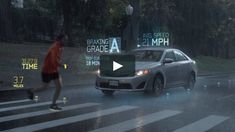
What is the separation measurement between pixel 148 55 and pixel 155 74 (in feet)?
4.33

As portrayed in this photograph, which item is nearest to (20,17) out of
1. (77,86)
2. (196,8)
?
(196,8)

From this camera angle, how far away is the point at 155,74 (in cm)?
1509

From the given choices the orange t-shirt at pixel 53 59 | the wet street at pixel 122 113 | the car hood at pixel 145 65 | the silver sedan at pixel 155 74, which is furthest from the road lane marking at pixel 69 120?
the car hood at pixel 145 65

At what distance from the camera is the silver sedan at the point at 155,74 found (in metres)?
14.7

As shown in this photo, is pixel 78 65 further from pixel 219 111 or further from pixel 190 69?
pixel 219 111

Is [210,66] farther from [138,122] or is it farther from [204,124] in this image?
[138,122]

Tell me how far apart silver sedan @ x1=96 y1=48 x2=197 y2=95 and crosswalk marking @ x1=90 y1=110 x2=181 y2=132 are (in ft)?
8.50

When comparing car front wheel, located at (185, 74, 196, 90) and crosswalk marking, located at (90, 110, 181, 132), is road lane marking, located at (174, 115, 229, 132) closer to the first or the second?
crosswalk marking, located at (90, 110, 181, 132)

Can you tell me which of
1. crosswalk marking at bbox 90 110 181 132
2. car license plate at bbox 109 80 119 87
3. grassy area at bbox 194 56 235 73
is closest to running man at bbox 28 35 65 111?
crosswalk marking at bbox 90 110 181 132

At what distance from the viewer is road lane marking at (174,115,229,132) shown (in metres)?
9.81

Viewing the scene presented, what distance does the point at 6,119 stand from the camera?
33.8 ft

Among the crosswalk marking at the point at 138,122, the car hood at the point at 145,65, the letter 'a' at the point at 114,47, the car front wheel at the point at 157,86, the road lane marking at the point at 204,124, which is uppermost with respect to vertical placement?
the letter 'a' at the point at 114,47

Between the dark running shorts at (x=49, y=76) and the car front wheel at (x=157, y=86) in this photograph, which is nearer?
the dark running shorts at (x=49, y=76)

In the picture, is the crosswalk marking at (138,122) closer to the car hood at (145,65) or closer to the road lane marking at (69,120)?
the road lane marking at (69,120)
